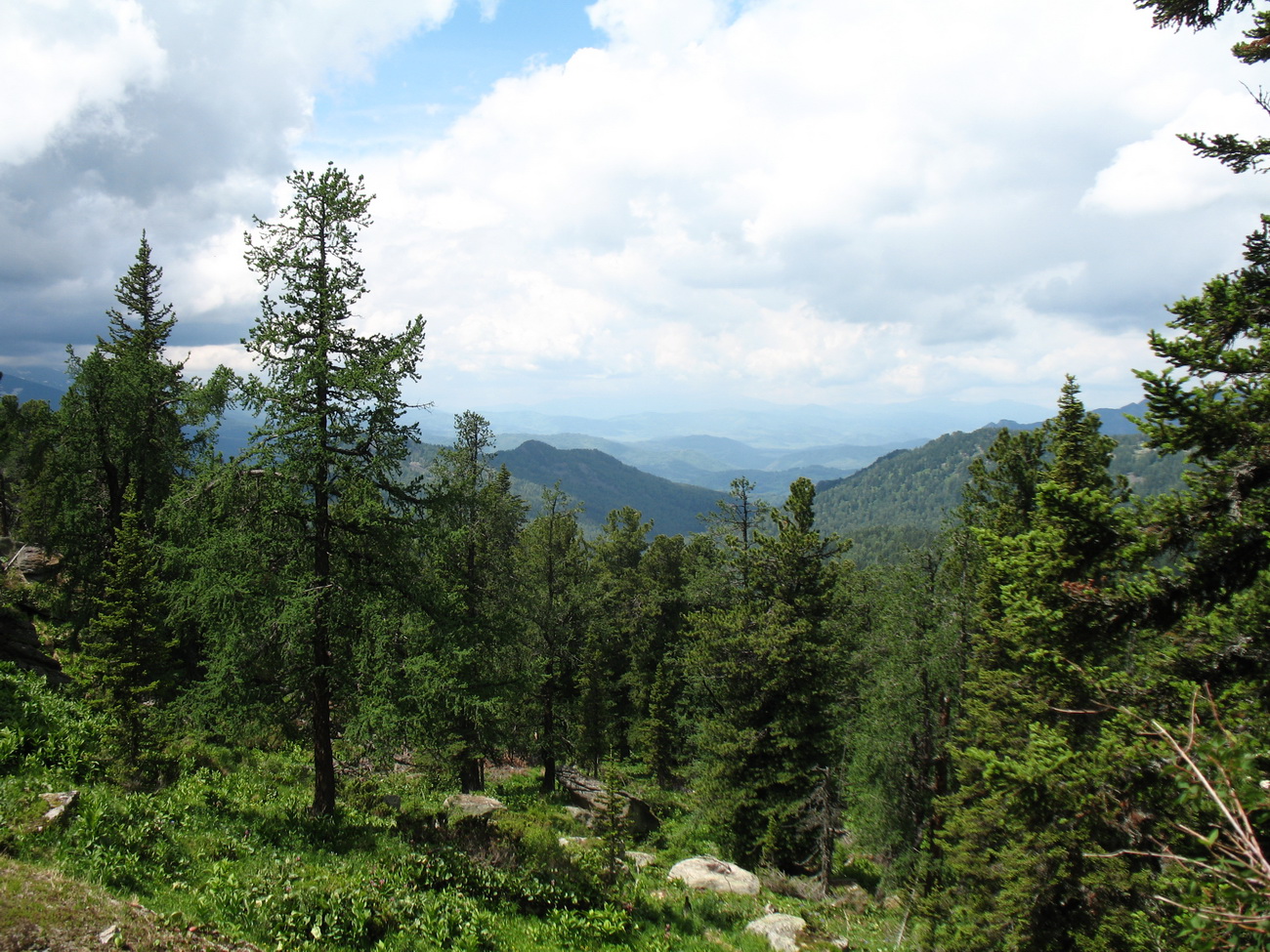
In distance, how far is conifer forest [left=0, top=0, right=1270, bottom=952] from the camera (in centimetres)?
663

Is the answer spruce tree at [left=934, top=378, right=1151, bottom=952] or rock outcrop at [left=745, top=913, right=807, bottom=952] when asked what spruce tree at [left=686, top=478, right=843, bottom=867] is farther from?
rock outcrop at [left=745, top=913, right=807, bottom=952]

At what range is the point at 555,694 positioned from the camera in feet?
101

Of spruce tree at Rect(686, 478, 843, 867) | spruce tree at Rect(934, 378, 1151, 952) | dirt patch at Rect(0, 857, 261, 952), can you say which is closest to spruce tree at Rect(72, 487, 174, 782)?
dirt patch at Rect(0, 857, 261, 952)

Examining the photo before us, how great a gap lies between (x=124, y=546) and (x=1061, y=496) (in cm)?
1789

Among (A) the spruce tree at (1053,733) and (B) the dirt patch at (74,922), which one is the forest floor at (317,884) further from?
(A) the spruce tree at (1053,733)

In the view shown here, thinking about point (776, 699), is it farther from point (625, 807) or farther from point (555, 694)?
point (555, 694)

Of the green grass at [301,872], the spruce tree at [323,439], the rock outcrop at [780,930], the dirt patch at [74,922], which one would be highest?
the spruce tree at [323,439]

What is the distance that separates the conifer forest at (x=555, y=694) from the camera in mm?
6629

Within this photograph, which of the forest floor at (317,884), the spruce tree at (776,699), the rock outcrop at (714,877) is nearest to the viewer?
the forest floor at (317,884)

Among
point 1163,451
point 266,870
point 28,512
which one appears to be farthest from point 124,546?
point 28,512

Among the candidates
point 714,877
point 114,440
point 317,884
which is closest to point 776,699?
point 714,877

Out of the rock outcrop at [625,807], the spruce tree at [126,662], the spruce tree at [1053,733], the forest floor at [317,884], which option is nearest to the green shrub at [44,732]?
the spruce tree at [126,662]

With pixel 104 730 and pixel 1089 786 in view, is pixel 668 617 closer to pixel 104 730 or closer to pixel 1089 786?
pixel 104 730

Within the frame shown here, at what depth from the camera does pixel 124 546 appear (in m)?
14.3
